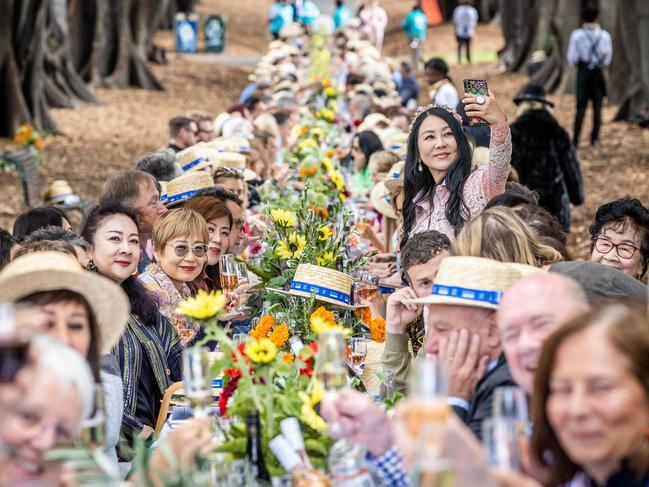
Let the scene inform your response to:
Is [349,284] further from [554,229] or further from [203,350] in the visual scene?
[203,350]

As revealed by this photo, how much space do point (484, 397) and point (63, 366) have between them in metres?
1.48

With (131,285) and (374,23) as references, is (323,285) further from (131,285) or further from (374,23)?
(374,23)

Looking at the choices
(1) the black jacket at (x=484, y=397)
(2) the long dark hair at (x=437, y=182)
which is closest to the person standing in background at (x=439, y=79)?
(2) the long dark hair at (x=437, y=182)

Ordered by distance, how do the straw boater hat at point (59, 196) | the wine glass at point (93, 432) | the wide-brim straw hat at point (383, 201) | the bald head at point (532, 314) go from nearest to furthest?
the wine glass at point (93, 432) → the bald head at point (532, 314) → the wide-brim straw hat at point (383, 201) → the straw boater hat at point (59, 196)

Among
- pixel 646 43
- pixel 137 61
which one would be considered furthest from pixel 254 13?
pixel 646 43

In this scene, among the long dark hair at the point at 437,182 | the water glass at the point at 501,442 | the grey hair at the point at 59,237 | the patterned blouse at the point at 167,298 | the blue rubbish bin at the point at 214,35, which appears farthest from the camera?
the blue rubbish bin at the point at 214,35

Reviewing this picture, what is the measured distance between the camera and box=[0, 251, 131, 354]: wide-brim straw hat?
11.9 feet

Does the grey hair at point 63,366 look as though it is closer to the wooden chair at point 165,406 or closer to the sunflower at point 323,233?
the wooden chair at point 165,406

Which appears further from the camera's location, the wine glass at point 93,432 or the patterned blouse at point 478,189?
the patterned blouse at point 478,189

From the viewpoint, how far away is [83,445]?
3021 mm

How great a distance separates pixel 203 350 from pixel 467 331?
92cm

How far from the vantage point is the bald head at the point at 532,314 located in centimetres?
333

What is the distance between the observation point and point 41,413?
282cm

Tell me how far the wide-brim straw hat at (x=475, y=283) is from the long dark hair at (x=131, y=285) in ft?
6.99
